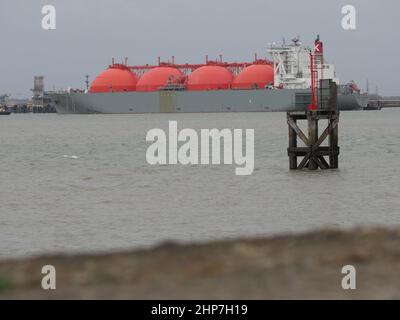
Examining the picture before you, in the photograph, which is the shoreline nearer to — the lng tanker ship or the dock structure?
the dock structure

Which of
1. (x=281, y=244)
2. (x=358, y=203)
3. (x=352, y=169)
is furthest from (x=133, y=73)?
(x=281, y=244)

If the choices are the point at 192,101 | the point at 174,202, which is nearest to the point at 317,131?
the point at 174,202

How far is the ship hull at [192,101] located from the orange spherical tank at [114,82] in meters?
1.61

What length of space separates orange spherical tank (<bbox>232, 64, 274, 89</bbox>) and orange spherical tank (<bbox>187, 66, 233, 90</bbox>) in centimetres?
147

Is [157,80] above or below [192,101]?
above

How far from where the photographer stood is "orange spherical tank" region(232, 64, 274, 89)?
398 ft

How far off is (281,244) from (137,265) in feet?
3.70

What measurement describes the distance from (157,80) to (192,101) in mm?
7871

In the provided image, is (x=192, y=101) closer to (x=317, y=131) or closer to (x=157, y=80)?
(x=157, y=80)

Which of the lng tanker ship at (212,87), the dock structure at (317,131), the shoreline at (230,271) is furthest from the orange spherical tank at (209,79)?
the shoreline at (230,271)

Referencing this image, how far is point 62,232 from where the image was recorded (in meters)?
16.2

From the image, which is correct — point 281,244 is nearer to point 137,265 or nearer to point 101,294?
point 137,265

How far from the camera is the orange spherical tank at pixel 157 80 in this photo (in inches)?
4961

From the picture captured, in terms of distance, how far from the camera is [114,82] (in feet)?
423
